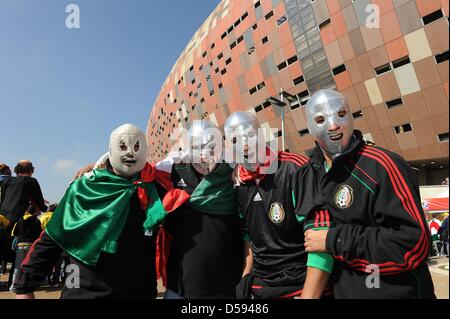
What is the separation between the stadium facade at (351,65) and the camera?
20766 mm

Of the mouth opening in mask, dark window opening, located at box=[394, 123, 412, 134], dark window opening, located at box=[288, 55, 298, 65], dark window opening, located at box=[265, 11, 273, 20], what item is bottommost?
the mouth opening in mask

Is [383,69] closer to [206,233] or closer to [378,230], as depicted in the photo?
[206,233]

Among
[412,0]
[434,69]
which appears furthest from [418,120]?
[412,0]

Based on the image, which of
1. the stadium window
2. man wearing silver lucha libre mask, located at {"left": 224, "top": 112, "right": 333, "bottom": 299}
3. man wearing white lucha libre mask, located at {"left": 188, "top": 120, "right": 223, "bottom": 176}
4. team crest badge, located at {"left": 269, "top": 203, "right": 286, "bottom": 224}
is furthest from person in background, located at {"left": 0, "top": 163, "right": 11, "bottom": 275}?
the stadium window

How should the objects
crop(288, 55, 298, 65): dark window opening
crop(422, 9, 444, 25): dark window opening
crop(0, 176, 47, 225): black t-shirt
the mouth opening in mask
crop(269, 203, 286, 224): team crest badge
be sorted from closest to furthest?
the mouth opening in mask, crop(269, 203, 286, 224): team crest badge, crop(0, 176, 47, 225): black t-shirt, crop(422, 9, 444, 25): dark window opening, crop(288, 55, 298, 65): dark window opening

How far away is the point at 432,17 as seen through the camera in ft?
65.5

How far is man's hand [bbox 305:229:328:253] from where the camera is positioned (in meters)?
1.94

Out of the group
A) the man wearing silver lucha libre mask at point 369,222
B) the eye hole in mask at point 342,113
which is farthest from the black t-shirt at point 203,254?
the eye hole in mask at point 342,113

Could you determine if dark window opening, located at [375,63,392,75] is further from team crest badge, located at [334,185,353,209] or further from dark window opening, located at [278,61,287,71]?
team crest badge, located at [334,185,353,209]

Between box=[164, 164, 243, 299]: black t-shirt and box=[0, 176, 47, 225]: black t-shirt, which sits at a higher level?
box=[0, 176, 47, 225]: black t-shirt

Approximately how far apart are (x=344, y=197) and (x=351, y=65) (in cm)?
2507

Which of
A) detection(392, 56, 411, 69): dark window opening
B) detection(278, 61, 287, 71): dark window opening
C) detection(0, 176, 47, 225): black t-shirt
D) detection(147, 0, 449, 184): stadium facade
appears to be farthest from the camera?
detection(278, 61, 287, 71): dark window opening

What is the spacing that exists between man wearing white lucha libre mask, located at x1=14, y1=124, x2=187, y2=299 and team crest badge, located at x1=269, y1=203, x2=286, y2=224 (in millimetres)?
810

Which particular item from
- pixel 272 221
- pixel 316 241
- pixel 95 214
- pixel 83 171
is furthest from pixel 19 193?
pixel 316 241
